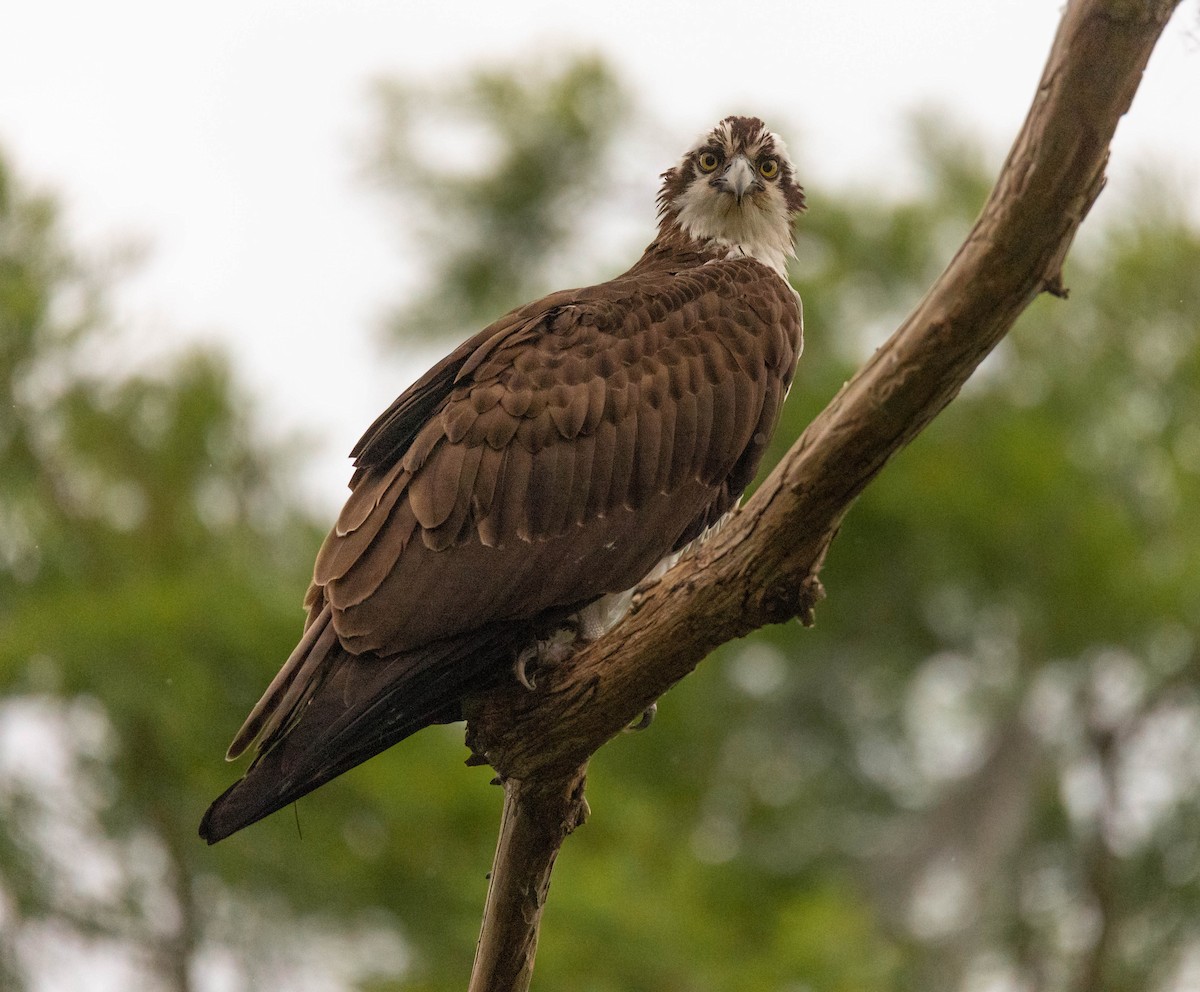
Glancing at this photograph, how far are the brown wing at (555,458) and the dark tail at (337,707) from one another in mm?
73

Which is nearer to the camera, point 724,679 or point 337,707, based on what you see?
point 337,707

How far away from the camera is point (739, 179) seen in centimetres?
614

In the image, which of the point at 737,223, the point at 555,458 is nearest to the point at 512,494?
the point at 555,458

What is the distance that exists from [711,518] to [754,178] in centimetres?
153

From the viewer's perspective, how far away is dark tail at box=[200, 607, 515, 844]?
448cm

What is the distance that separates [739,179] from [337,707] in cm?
262

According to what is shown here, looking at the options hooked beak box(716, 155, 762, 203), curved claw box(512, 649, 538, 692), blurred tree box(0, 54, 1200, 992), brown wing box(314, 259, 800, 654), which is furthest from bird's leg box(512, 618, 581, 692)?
blurred tree box(0, 54, 1200, 992)

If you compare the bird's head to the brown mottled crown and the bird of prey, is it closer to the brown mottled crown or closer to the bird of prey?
the brown mottled crown

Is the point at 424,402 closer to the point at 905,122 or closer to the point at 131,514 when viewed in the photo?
the point at 131,514

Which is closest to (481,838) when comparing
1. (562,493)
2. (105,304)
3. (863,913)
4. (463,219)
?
(863,913)

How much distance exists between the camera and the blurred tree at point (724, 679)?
11.9m

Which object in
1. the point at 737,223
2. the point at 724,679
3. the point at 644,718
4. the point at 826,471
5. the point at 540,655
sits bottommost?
the point at 826,471

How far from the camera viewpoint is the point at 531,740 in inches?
181

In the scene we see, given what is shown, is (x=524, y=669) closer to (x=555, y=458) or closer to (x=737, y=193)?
(x=555, y=458)
